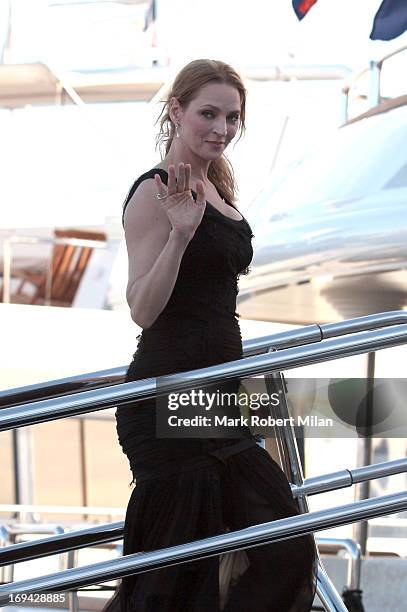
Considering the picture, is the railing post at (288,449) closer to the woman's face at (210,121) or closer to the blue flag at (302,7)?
the woman's face at (210,121)

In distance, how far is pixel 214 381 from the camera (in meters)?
2.03

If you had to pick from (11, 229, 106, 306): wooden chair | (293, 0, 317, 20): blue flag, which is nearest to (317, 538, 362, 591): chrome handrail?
(293, 0, 317, 20): blue flag

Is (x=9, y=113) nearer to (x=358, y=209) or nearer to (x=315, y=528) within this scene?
(x=358, y=209)

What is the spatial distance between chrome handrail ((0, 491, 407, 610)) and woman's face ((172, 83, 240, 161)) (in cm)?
65

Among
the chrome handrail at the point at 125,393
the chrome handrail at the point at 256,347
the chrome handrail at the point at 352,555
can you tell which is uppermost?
the chrome handrail at the point at 256,347

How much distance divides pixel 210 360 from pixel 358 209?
4245 millimetres

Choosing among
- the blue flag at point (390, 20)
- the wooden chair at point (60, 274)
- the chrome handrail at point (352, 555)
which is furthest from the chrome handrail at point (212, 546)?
the wooden chair at point (60, 274)

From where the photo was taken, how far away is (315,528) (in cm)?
210

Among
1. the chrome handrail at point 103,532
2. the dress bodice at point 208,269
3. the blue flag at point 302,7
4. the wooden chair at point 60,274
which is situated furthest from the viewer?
the wooden chair at point 60,274

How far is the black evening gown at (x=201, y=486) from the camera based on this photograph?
2.07m

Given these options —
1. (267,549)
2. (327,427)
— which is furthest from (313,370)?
(267,549)

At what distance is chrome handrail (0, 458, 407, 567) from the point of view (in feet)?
7.27

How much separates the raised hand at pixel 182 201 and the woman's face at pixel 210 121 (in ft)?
0.46

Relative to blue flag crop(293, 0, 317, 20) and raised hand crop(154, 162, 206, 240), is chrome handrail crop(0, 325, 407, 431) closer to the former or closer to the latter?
raised hand crop(154, 162, 206, 240)
